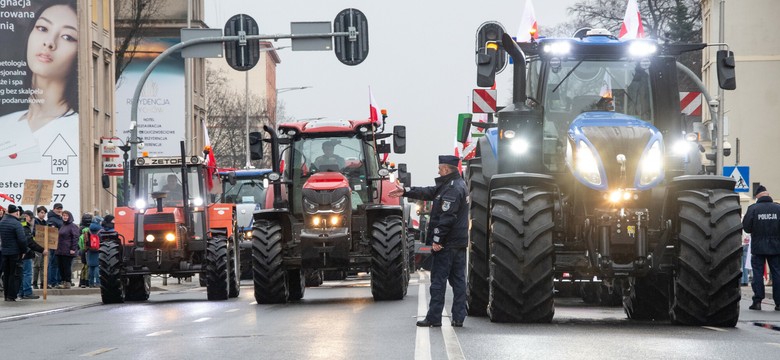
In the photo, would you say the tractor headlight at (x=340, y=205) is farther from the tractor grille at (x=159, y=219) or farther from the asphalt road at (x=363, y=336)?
the tractor grille at (x=159, y=219)

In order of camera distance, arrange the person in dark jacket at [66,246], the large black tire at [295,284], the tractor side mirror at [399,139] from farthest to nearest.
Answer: the person in dark jacket at [66,246] → the large black tire at [295,284] → the tractor side mirror at [399,139]

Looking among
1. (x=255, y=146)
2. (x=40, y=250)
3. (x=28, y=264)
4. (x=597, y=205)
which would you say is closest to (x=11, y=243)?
(x=40, y=250)

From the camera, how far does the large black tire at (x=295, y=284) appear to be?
1080 inches

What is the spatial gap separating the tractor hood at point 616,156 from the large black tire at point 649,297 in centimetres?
196

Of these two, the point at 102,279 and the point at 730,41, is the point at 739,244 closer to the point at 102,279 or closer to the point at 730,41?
the point at 102,279

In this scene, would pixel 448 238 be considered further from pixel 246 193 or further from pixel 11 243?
pixel 246 193

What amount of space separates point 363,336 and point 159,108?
48381 mm

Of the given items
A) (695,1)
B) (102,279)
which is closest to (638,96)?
(102,279)

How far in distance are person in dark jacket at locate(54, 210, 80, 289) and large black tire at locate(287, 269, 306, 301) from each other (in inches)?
358

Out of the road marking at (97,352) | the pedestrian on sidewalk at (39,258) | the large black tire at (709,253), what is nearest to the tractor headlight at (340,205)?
the large black tire at (709,253)

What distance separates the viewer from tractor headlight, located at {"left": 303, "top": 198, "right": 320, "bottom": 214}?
84.2ft

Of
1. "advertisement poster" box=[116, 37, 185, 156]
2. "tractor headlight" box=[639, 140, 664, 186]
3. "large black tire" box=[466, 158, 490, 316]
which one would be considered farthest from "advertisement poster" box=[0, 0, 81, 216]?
"tractor headlight" box=[639, 140, 664, 186]

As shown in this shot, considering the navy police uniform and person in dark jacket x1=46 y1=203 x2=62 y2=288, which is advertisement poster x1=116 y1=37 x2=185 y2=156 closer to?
person in dark jacket x1=46 y1=203 x2=62 y2=288

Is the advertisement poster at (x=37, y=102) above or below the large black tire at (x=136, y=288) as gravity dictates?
above
